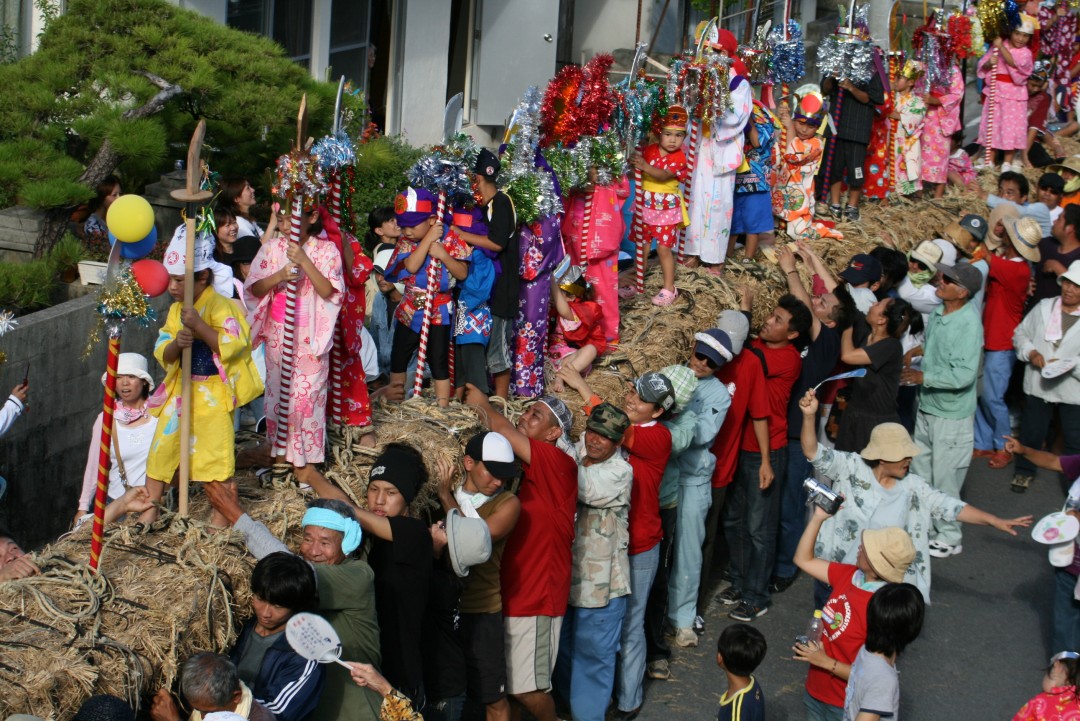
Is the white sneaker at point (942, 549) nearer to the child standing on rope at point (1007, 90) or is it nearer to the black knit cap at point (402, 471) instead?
the black knit cap at point (402, 471)

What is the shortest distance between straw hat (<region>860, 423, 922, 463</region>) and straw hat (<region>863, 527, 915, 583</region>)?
0.89 meters

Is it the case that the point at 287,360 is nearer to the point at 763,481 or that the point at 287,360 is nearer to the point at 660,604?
the point at 660,604

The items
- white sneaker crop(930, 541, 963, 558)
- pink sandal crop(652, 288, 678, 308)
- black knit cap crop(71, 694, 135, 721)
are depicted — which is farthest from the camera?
pink sandal crop(652, 288, 678, 308)

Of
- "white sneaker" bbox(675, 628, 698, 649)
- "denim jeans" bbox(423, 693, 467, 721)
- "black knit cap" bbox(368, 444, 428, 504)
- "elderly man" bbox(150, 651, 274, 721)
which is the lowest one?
"white sneaker" bbox(675, 628, 698, 649)

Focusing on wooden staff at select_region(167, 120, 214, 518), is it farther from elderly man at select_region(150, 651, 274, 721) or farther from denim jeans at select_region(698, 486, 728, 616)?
denim jeans at select_region(698, 486, 728, 616)

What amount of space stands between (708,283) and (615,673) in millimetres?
3456

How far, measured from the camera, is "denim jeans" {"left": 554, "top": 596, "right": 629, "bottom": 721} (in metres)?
7.29

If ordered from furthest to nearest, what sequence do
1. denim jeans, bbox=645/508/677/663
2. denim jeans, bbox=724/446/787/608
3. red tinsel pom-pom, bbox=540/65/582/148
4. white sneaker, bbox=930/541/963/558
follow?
white sneaker, bbox=930/541/963/558 < denim jeans, bbox=724/446/787/608 < red tinsel pom-pom, bbox=540/65/582/148 < denim jeans, bbox=645/508/677/663

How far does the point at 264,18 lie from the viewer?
1256 centimetres

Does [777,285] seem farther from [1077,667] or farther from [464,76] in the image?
[464,76]

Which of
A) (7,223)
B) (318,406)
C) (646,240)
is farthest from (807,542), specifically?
(7,223)

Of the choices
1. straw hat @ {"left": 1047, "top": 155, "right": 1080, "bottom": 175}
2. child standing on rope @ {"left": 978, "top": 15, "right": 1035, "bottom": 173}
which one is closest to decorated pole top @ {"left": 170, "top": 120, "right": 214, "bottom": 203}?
straw hat @ {"left": 1047, "top": 155, "right": 1080, "bottom": 175}

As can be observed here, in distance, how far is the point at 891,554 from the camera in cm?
637

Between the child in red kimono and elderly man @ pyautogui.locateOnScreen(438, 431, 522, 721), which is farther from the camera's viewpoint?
the child in red kimono
